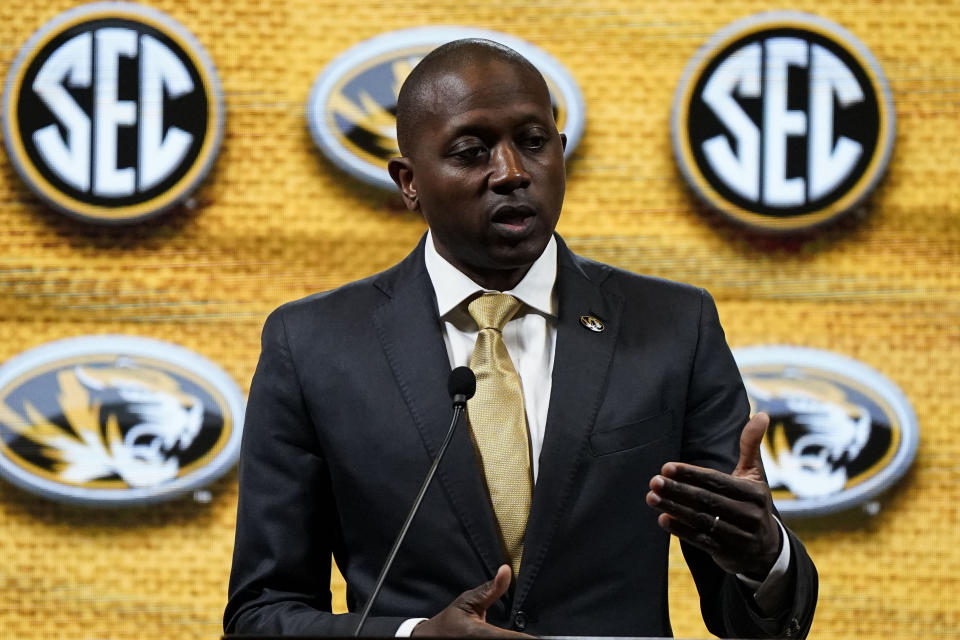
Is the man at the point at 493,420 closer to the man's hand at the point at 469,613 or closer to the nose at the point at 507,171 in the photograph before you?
the nose at the point at 507,171

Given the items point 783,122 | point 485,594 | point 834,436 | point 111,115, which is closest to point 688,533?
point 485,594

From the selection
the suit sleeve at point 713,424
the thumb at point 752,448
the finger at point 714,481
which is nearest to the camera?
the finger at point 714,481

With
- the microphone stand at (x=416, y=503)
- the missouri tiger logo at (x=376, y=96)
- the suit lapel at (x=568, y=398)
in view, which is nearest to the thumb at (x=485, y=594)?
the microphone stand at (x=416, y=503)

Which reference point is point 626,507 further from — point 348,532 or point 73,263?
point 73,263

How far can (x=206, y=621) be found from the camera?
3.18m

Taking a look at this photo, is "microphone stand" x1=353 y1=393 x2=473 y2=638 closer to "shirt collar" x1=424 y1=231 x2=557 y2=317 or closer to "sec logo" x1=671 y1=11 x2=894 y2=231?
"shirt collar" x1=424 y1=231 x2=557 y2=317

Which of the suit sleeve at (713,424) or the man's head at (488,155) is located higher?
the man's head at (488,155)

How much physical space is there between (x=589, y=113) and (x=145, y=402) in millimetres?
1329

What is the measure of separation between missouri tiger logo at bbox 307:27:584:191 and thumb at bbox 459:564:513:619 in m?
1.75

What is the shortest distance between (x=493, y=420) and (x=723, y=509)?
0.43m

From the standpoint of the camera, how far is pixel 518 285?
81.7 inches

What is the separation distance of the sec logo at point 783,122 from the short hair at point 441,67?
1279 millimetres

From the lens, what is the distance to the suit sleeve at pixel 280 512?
1.98 meters

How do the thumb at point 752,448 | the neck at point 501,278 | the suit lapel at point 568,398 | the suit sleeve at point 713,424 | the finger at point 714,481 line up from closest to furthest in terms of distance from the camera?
the finger at point 714,481, the thumb at point 752,448, the suit lapel at point 568,398, the suit sleeve at point 713,424, the neck at point 501,278
